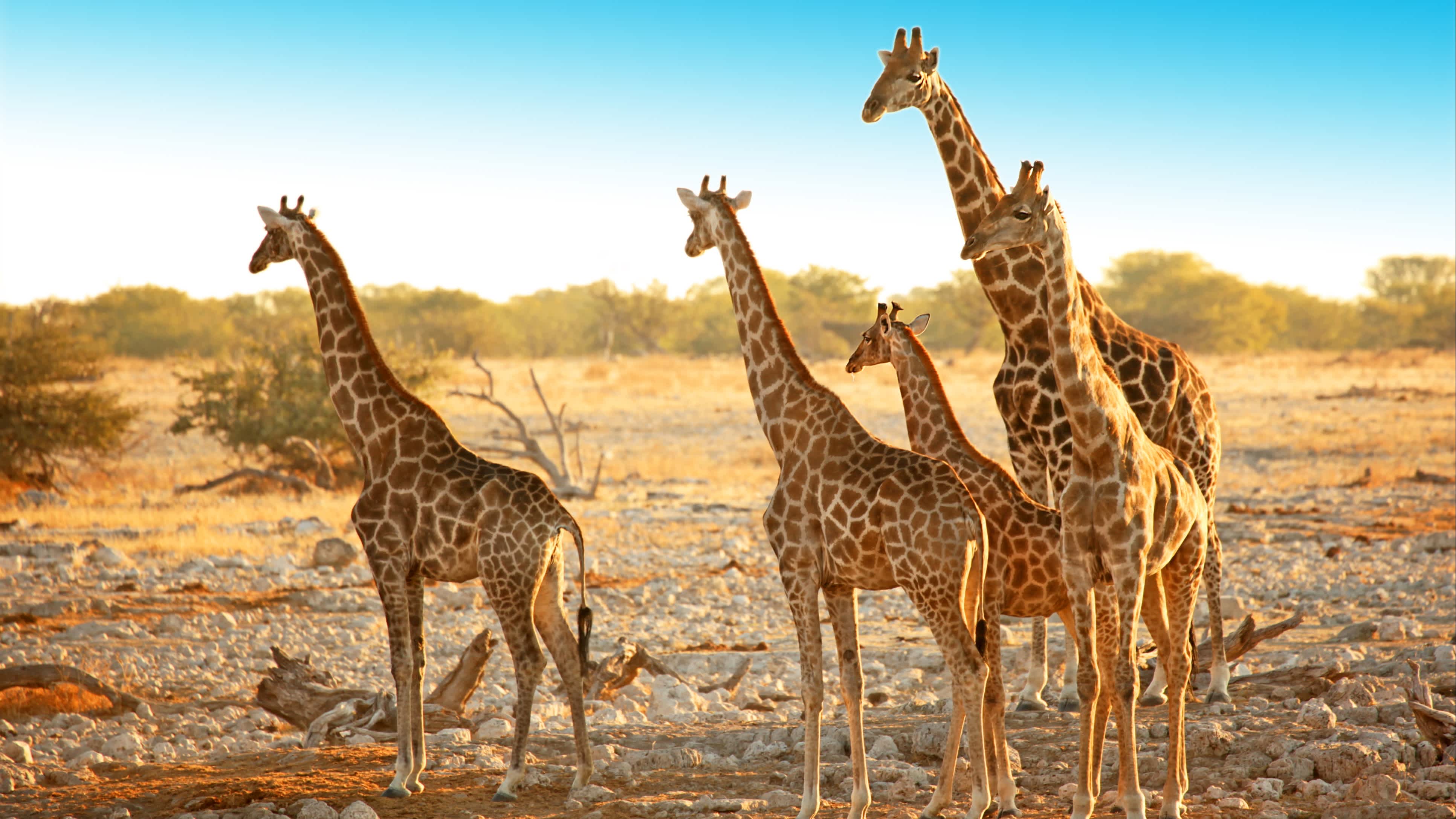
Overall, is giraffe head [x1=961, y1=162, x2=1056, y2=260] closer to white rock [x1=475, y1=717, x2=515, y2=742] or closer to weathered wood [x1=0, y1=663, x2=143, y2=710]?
white rock [x1=475, y1=717, x2=515, y2=742]

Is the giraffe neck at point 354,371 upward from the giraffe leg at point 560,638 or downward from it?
upward

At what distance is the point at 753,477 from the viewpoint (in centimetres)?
2034

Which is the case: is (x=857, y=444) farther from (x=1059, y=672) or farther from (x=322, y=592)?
(x=322, y=592)

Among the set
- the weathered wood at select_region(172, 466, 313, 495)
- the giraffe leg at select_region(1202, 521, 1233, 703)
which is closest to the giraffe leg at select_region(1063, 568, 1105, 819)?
the giraffe leg at select_region(1202, 521, 1233, 703)

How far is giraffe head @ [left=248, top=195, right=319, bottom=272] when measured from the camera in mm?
6621

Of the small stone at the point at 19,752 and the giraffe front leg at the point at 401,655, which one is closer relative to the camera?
the giraffe front leg at the point at 401,655

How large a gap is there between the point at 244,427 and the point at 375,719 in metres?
13.7

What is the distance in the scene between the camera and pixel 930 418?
6.11 meters

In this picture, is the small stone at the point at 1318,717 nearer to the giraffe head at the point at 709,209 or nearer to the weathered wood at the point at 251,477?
the giraffe head at the point at 709,209

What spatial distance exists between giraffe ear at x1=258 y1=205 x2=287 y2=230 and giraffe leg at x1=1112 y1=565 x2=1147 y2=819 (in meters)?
4.72

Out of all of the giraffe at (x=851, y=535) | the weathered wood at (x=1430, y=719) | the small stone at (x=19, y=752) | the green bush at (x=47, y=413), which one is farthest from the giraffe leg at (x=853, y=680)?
the green bush at (x=47, y=413)

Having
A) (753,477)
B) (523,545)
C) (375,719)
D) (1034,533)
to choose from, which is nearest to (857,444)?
(1034,533)

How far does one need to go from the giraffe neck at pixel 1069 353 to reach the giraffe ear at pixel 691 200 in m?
1.86

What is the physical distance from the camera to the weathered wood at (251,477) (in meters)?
17.3
